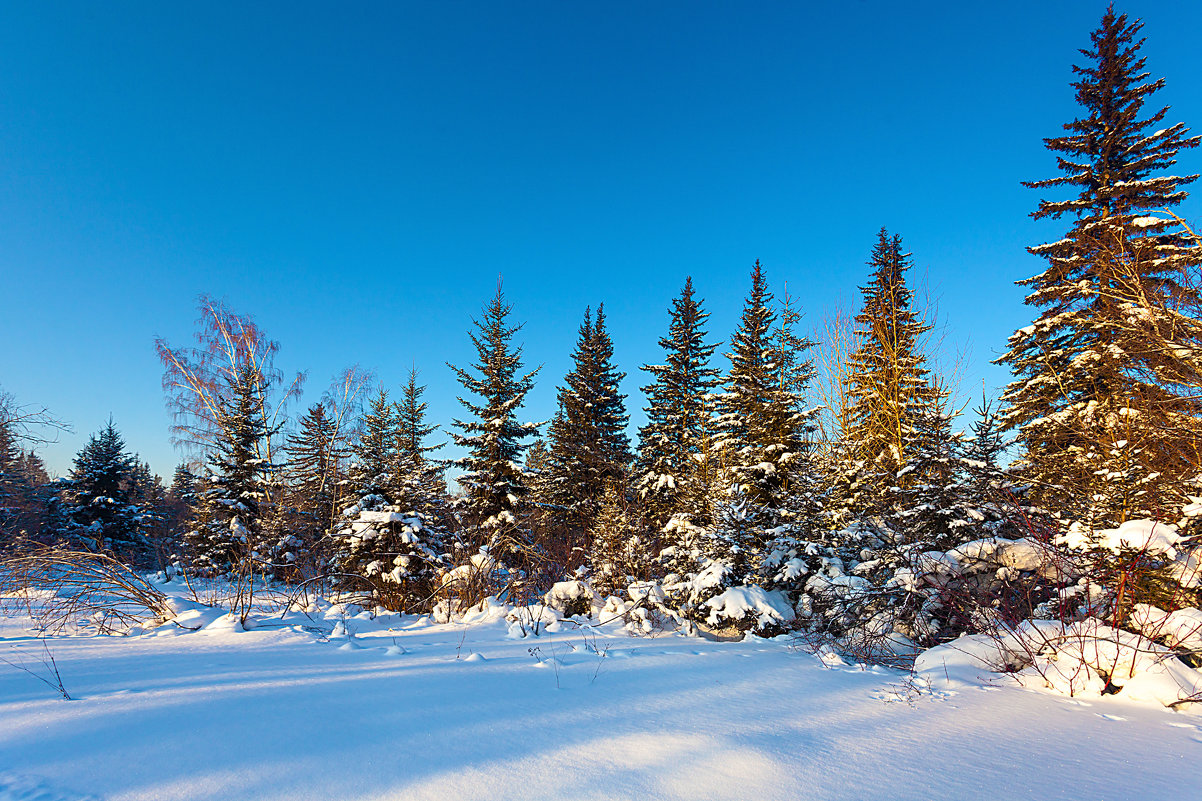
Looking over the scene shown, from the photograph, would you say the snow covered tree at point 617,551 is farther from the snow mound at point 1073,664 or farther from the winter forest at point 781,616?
the snow mound at point 1073,664

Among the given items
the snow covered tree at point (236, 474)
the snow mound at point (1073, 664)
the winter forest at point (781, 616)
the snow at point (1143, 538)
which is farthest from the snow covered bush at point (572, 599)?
the snow covered tree at point (236, 474)

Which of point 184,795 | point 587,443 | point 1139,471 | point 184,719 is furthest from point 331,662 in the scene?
point 587,443

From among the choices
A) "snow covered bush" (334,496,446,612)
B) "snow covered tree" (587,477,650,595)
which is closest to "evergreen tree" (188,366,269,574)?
"snow covered bush" (334,496,446,612)

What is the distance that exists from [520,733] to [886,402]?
34.0ft

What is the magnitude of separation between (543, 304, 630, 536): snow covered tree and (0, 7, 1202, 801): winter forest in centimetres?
482

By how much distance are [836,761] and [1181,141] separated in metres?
15.9

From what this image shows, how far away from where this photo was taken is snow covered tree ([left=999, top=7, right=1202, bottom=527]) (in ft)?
17.2

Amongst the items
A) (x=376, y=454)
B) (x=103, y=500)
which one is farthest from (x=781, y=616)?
(x=103, y=500)

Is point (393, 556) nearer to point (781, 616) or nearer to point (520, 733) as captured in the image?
point (781, 616)

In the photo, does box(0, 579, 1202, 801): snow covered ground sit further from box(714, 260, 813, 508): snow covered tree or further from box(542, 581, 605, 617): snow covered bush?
box(714, 260, 813, 508): snow covered tree

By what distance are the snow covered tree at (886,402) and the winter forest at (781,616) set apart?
3.9 inches

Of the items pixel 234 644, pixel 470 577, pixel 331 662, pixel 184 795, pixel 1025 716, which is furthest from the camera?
pixel 470 577

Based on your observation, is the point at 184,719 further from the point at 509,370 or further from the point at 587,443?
the point at 587,443

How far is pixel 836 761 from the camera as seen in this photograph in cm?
217
